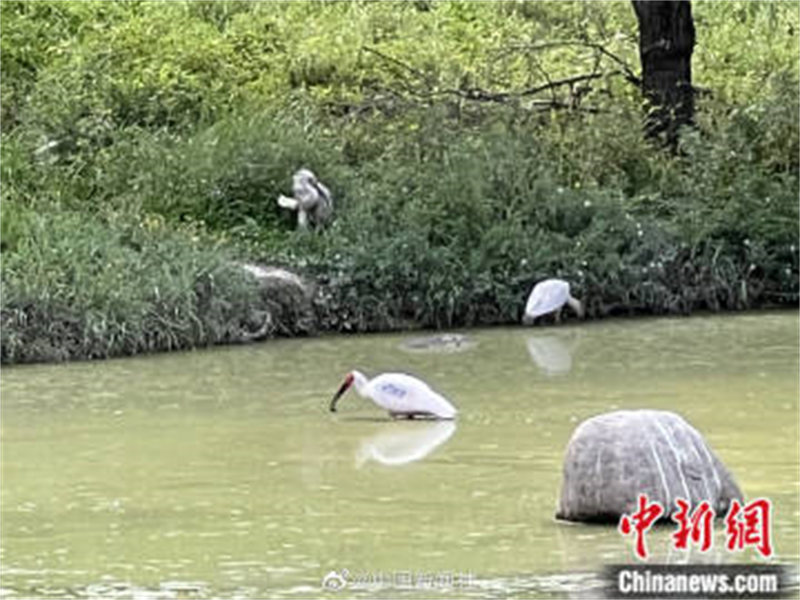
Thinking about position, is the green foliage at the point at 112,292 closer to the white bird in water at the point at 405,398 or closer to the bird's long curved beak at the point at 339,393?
the bird's long curved beak at the point at 339,393

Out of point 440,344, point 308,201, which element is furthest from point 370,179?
point 440,344

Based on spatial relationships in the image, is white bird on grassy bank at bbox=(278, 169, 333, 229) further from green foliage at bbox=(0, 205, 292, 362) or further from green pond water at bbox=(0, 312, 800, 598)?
green pond water at bbox=(0, 312, 800, 598)

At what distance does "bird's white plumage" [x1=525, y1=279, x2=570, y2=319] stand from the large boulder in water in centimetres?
753

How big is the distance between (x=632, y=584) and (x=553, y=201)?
32.5 feet

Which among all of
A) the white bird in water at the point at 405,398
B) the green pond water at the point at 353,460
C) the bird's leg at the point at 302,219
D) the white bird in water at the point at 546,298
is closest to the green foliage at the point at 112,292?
the green pond water at the point at 353,460

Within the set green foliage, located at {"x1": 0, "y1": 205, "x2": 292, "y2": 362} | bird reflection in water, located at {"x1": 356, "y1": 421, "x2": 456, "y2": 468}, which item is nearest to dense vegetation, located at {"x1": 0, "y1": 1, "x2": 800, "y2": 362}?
green foliage, located at {"x1": 0, "y1": 205, "x2": 292, "y2": 362}

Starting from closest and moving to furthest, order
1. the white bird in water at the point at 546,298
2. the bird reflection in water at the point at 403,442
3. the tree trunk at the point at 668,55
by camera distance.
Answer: the bird reflection in water at the point at 403,442
the white bird in water at the point at 546,298
the tree trunk at the point at 668,55

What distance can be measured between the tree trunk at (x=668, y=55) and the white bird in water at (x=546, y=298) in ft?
12.5

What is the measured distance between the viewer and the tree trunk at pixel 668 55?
1975 cm

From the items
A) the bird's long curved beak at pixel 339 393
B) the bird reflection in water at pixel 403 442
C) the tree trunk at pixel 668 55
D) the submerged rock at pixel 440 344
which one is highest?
the tree trunk at pixel 668 55

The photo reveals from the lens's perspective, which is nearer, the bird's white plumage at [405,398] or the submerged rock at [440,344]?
the bird's white plumage at [405,398]

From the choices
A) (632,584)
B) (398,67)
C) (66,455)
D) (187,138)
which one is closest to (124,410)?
(66,455)

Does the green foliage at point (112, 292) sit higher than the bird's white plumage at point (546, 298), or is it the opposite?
the green foliage at point (112, 292)

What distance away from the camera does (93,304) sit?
1530 cm
